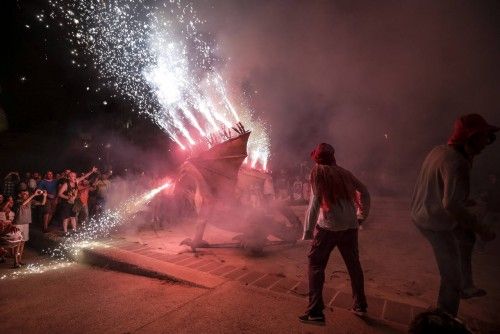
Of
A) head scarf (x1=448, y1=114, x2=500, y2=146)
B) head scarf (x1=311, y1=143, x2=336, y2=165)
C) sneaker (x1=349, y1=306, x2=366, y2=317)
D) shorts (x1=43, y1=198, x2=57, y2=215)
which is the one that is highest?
head scarf (x1=448, y1=114, x2=500, y2=146)

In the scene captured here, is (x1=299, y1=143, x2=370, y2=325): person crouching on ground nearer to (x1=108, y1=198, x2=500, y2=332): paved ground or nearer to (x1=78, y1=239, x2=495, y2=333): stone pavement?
(x1=78, y1=239, x2=495, y2=333): stone pavement

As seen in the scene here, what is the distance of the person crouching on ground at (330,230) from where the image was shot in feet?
9.55

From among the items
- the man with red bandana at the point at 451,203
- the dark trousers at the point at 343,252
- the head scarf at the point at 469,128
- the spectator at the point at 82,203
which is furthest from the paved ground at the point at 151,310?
the spectator at the point at 82,203

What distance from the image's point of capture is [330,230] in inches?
117

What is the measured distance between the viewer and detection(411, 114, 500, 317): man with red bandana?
94.7 inches

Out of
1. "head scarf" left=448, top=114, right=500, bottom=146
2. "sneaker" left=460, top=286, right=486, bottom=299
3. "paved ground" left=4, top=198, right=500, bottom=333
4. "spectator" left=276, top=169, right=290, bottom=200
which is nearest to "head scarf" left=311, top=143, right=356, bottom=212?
"head scarf" left=448, top=114, right=500, bottom=146

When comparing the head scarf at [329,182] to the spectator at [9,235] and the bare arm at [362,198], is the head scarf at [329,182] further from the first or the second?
the spectator at [9,235]

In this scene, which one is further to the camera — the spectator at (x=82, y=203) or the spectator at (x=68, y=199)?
the spectator at (x=82, y=203)

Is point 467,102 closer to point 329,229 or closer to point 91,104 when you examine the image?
point 329,229

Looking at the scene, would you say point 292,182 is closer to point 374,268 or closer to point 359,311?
point 374,268

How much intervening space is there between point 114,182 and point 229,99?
20.0 ft

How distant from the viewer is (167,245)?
6445 mm

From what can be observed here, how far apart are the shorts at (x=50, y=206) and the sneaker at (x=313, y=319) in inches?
316

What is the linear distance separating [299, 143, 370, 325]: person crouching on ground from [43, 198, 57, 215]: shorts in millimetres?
8023
